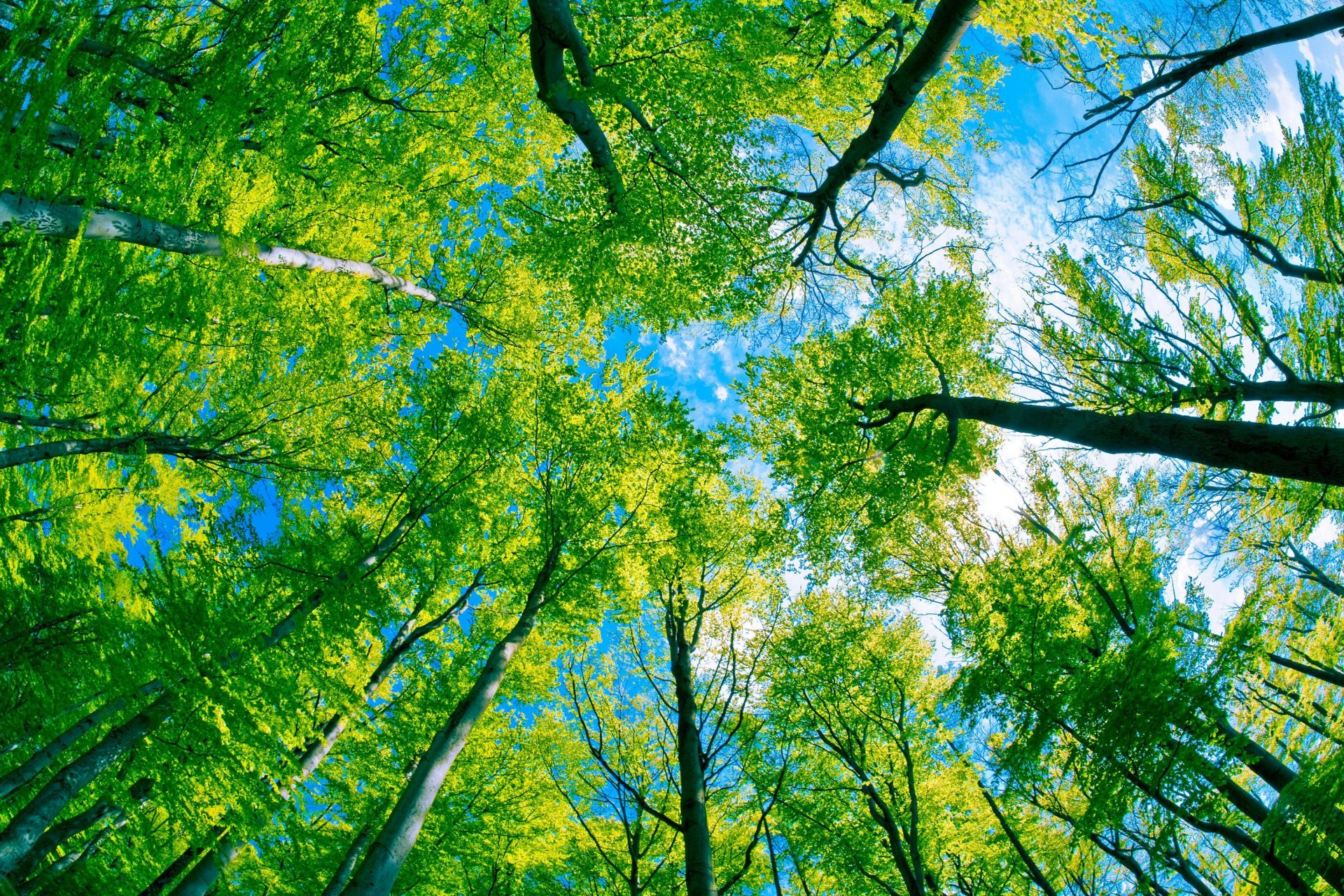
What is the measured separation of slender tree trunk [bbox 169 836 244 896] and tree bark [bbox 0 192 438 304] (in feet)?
17.2

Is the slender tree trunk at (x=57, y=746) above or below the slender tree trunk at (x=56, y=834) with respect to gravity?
above

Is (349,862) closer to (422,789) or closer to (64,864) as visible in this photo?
(64,864)

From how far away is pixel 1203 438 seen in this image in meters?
3.29

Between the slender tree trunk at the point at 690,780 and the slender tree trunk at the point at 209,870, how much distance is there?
4.23 meters

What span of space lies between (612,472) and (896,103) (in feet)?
16.7

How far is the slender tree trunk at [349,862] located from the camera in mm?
6109

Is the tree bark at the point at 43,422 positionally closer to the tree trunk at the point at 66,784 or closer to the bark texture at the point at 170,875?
the tree trunk at the point at 66,784

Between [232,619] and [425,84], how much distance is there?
6.49 m

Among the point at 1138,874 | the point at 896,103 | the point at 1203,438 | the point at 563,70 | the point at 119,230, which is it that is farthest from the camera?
the point at 896,103

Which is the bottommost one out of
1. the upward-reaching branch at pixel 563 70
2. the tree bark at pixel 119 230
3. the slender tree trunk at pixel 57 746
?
Answer: the slender tree trunk at pixel 57 746

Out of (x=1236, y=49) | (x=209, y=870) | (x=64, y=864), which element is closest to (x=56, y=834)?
(x=209, y=870)

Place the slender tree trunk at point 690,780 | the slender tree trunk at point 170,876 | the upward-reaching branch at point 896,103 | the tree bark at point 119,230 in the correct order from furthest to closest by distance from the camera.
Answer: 1. the slender tree trunk at point 170,876
2. the upward-reaching branch at point 896,103
3. the slender tree trunk at point 690,780
4. the tree bark at point 119,230

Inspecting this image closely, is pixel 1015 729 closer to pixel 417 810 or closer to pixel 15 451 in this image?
pixel 417 810

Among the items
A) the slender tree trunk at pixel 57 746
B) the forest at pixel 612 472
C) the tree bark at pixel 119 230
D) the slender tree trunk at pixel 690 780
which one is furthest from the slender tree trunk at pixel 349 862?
the tree bark at pixel 119 230
